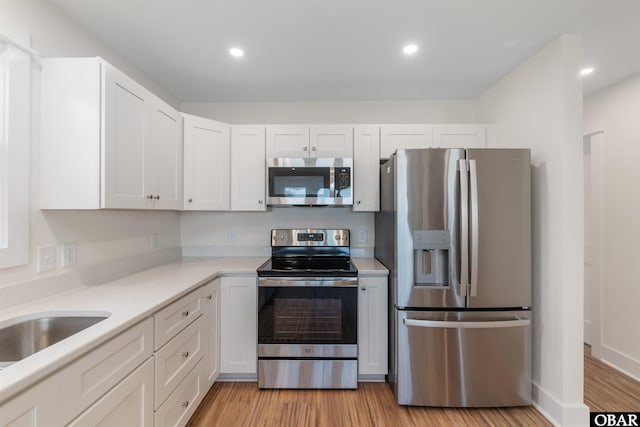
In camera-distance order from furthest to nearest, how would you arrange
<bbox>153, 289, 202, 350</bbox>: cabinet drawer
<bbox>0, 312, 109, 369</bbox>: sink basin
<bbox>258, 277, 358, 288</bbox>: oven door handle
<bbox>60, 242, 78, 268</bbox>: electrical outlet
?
<bbox>258, 277, 358, 288</bbox>: oven door handle, <bbox>60, 242, 78, 268</bbox>: electrical outlet, <bbox>153, 289, 202, 350</bbox>: cabinet drawer, <bbox>0, 312, 109, 369</bbox>: sink basin

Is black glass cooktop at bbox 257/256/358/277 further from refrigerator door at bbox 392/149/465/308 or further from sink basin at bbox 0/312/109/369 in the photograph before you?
sink basin at bbox 0/312/109/369

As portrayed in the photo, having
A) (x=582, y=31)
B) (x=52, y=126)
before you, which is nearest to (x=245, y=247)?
(x=52, y=126)

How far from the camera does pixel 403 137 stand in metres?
2.54

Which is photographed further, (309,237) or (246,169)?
(309,237)

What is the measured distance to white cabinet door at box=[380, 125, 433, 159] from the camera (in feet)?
8.33

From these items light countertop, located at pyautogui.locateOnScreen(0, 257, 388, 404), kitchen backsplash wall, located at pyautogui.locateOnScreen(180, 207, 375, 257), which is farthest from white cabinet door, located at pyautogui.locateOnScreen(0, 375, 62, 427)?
kitchen backsplash wall, located at pyautogui.locateOnScreen(180, 207, 375, 257)

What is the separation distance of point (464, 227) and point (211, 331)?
196 cm

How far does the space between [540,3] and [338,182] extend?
166cm

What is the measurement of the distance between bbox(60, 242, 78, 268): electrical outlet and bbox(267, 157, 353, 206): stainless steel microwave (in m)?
1.35

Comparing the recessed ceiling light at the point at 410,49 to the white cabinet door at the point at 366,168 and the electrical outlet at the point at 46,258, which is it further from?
the electrical outlet at the point at 46,258

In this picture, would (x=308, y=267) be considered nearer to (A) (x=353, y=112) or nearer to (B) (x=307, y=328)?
(B) (x=307, y=328)

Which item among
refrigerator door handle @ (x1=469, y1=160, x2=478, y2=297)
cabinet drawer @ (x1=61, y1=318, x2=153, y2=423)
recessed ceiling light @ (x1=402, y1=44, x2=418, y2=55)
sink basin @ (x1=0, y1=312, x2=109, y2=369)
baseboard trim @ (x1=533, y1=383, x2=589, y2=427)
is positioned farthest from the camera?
recessed ceiling light @ (x1=402, y1=44, x2=418, y2=55)

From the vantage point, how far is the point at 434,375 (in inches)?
75.4

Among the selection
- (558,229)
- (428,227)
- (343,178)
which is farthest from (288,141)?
(558,229)
